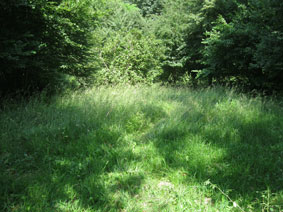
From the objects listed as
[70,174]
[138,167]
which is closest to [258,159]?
[138,167]

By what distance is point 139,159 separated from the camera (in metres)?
2.96

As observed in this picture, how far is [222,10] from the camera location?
10.5 m

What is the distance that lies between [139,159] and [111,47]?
8226 mm

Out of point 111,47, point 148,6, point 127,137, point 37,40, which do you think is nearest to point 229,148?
point 127,137

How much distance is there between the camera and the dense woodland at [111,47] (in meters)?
5.19

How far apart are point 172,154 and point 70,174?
146 cm

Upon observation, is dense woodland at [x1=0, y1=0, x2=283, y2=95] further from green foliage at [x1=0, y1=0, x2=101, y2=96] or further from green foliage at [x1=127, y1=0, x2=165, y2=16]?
green foliage at [x1=127, y1=0, x2=165, y2=16]

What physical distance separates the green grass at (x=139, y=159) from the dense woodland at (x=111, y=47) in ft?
5.66

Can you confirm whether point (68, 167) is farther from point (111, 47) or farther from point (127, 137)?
point (111, 47)

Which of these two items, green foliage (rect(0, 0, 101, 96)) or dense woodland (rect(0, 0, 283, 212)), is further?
green foliage (rect(0, 0, 101, 96))

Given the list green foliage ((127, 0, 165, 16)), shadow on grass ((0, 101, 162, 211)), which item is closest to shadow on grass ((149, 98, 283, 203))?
shadow on grass ((0, 101, 162, 211))

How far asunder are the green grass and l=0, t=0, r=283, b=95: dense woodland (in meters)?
1.73

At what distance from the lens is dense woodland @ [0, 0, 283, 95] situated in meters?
5.19

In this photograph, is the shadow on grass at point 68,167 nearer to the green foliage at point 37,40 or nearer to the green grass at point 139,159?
the green grass at point 139,159
